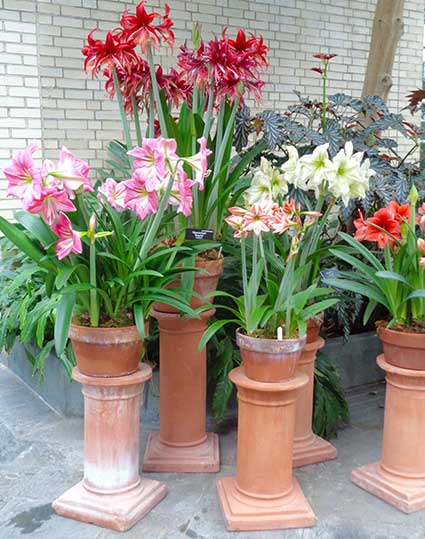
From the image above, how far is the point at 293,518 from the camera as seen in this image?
6.66 feet

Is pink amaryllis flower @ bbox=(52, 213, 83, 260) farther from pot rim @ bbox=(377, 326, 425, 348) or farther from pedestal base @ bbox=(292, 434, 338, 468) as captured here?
pedestal base @ bbox=(292, 434, 338, 468)

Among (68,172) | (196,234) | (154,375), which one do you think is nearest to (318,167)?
(196,234)

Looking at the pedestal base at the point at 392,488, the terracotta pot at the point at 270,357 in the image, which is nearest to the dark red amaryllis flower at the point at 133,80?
the terracotta pot at the point at 270,357

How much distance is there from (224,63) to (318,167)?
615 mm

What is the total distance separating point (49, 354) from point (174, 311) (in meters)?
1.16

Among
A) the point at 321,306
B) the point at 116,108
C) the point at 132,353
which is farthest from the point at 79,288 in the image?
the point at 116,108

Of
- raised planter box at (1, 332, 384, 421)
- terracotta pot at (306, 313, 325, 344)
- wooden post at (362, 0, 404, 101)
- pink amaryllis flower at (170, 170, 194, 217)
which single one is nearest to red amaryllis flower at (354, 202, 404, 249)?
terracotta pot at (306, 313, 325, 344)

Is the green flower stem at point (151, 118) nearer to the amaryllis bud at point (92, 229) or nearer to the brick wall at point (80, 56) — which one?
the amaryllis bud at point (92, 229)

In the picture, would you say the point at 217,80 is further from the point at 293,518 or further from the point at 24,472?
the point at 24,472

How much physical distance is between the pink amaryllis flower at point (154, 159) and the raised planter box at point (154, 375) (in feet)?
4.72

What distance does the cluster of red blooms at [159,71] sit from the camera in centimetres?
216

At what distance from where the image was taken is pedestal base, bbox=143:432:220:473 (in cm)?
244

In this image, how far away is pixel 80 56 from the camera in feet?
14.5

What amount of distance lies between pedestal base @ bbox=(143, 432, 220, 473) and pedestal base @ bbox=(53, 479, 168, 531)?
10.6 inches
